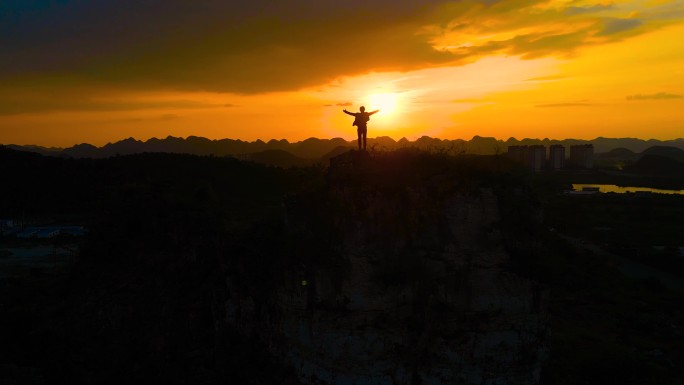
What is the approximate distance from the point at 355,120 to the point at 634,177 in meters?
112

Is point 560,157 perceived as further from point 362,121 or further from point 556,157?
point 362,121

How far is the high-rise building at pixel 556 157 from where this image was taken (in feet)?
382

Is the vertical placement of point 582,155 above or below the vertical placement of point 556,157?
above

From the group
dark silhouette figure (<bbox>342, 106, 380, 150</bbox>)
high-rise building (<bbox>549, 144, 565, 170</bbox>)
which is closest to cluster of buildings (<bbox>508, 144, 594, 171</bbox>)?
high-rise building (<bbox>549, 144, 565, 170</bbox>)

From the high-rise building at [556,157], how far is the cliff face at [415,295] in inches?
4561

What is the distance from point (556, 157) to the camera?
118 metres

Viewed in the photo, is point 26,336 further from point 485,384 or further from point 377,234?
point 485,384

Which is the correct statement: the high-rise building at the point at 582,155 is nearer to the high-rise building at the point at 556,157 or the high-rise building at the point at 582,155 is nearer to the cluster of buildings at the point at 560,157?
the cluster of buildings at the point at 560,157

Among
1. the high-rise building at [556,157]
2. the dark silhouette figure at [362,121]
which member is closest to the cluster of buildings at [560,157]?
the high-rise building at [556,157]

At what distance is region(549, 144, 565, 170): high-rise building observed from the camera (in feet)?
382

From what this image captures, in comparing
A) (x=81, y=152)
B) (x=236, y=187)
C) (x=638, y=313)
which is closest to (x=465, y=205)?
(x=638, y=313)

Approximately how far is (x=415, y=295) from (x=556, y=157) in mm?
118775

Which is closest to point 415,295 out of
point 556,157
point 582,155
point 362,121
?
point 362,121

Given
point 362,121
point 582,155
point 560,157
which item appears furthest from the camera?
point 582,155
